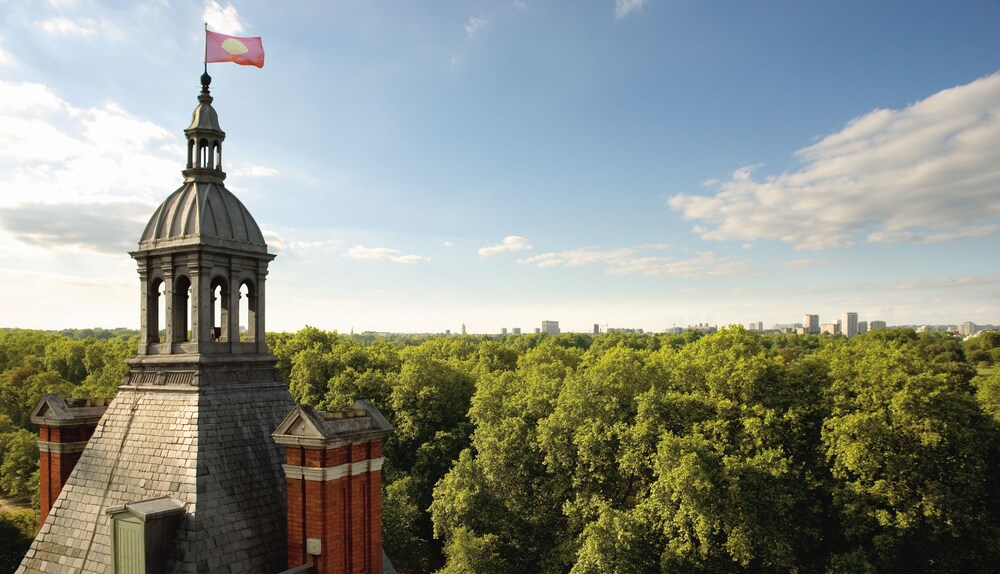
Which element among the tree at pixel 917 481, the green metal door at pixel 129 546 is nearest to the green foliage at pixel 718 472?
the tree at pixel 917 481

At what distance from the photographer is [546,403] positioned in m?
32.4

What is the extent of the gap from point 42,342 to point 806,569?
11396 centimetres

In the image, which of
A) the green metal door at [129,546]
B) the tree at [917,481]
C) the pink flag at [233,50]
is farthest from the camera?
the tree at [917,481]

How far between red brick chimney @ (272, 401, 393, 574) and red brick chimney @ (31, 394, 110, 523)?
221 inches

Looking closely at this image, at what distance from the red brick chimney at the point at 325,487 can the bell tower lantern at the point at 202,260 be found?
2950 millimetres

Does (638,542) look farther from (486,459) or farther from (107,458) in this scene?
(107,458)

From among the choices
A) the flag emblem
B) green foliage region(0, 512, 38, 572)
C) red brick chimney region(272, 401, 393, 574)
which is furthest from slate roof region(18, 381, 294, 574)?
green foliage region(0, 512, 38, 572)

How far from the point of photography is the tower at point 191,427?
9516 mm

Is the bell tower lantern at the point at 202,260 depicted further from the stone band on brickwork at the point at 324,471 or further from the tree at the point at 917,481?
the tree at the point at 917,481

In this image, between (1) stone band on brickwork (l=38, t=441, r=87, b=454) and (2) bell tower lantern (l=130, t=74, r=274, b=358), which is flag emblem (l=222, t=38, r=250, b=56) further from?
(1) stone band on brickwork (l=38, t=441, r=87, b=454)

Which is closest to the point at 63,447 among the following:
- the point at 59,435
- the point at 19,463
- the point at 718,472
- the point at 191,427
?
the point at 59,435

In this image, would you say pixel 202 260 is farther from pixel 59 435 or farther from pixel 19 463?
pixel 19 463

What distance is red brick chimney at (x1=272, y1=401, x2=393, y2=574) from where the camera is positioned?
983cm

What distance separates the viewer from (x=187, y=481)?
32.6 ft
